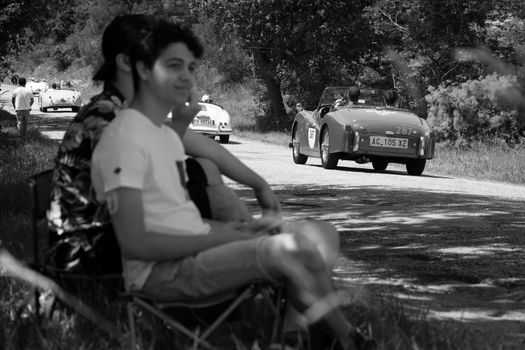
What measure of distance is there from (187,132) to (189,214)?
116 centimetres

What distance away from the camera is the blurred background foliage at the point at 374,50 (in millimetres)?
25953

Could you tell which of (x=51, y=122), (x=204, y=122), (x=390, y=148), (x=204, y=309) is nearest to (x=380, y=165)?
(x=390, y=148)

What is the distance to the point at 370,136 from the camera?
63.0 ft

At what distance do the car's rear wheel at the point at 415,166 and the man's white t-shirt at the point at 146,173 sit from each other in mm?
15504

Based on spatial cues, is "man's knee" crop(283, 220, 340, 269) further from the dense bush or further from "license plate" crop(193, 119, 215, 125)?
"license plate" crop(193, 119, 215, 125)

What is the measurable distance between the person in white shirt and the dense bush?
2176 cm

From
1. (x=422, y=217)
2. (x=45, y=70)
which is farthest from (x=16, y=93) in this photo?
(x=45, y=70)

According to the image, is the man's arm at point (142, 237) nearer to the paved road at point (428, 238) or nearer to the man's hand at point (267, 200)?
the man's hand at point (267, 200)

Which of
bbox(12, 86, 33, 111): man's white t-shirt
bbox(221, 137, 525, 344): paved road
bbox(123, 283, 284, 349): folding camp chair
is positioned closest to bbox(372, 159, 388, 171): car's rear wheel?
bbox(221, 137, 525, 344): paved road

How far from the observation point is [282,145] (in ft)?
101

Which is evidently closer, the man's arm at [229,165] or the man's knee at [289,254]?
the man's knee at [289,254]

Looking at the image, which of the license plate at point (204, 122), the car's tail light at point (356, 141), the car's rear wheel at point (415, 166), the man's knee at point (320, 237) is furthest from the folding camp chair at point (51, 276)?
the license plate at point (204, 122)

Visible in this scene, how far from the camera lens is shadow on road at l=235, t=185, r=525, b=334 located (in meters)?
7.19

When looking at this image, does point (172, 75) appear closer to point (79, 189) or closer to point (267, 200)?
point (79, 189)
